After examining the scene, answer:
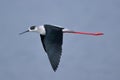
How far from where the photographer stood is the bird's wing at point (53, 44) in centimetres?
568

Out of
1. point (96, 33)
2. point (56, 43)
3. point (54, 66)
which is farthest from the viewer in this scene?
point (96, 33)

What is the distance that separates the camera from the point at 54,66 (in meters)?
5.56

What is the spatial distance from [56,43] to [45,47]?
0.47 feet

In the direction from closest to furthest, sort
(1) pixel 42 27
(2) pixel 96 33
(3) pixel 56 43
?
(3) pixel 56 43, (1) pixel 42 27, (2) pixel 96 33

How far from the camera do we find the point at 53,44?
5906 millimetres

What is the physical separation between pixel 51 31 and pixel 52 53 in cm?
44

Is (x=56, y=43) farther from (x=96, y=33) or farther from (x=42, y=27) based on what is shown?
(x=96, y=33)

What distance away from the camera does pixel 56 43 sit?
19.4ft

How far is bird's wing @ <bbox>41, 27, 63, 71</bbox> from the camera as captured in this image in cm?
568

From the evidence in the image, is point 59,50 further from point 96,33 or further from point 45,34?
point 96,33

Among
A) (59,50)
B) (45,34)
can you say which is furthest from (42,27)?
(59,50)

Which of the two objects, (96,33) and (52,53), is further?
(96,33)

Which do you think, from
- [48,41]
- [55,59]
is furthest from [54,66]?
[48,41]

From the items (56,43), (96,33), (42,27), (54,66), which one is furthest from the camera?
(96,33)
